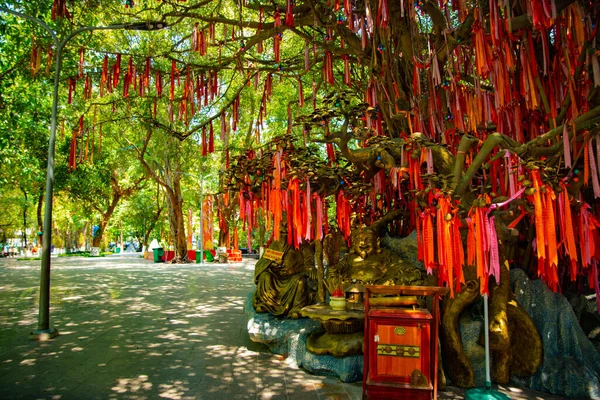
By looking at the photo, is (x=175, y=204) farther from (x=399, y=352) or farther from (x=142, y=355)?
(x=399, y=352)

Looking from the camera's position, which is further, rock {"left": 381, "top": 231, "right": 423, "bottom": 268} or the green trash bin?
the green trash bin

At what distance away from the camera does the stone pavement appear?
4586 millimetres

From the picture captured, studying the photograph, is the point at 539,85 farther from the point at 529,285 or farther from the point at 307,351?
the point at 307,351

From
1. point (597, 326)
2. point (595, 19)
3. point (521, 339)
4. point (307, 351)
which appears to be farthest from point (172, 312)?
point (595, 19)

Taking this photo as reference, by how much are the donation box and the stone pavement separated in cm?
65

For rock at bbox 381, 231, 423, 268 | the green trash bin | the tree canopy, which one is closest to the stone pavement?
the tree canopy

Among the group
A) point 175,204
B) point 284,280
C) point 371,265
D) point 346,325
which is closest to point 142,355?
point 284,280

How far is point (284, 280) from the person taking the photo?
7148 millimetres

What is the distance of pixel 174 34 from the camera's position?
1312 centimetres

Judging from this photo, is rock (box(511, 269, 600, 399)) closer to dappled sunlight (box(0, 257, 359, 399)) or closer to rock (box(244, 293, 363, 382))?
rock (box(244, 293, 363, 382))

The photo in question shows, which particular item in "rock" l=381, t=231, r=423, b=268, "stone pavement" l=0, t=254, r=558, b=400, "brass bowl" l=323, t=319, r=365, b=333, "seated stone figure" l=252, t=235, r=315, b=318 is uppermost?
"rock" l=381, t=231, r=423, b=268

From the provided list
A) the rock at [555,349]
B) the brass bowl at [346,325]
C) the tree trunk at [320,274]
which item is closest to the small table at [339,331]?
the brass bowl at [346,325]

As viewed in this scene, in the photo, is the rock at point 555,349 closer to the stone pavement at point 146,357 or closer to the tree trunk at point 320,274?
the stone pavement at point 146,357

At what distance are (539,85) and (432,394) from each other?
423 centimetres
